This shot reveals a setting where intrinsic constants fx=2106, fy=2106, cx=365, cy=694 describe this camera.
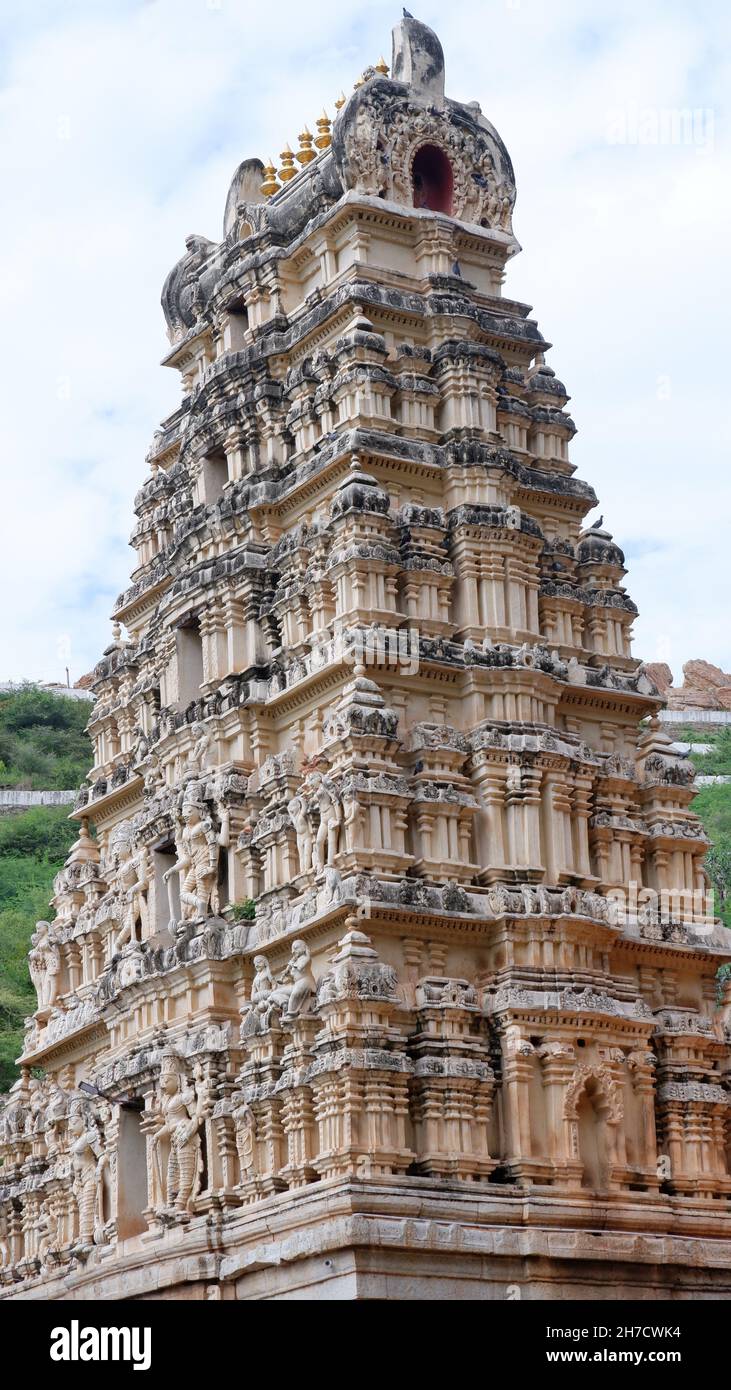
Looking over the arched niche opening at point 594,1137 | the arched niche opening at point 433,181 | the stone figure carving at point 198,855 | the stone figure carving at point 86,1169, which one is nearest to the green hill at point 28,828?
the stone figure carving at point 86,1169

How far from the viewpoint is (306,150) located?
1200 inches

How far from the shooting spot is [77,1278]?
26000 millimetres

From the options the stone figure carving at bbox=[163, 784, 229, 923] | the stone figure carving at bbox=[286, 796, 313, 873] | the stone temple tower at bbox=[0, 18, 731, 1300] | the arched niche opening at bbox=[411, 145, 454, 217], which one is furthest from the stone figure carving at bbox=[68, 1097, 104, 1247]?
the arched niche opening at bbox=[411, 145, 454, 217]

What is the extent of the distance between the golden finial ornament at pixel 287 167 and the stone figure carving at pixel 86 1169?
1337cm

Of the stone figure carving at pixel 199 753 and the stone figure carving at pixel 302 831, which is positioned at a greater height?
the stone figure carving at pixel 199 753

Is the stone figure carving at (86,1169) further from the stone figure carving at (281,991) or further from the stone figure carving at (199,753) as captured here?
the stone figure carving at (199,753)

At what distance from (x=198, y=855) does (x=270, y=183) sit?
10596 mm

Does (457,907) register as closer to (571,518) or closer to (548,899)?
(548,899)

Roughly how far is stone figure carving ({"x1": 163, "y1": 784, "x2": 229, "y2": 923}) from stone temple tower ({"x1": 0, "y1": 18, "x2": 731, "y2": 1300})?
0.19 ft

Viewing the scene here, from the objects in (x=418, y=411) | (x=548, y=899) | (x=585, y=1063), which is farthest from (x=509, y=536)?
(x=585, y=1063)

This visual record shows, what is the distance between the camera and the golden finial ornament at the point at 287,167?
30.4 m

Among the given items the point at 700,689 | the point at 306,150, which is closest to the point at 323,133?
the point at 306,150

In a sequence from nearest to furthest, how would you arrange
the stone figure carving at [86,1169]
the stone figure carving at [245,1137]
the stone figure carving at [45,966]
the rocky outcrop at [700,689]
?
1. the stone figure carving at [245,1137]
2. the stone figure carving at [86,1169]
3. the stone figure carving at [45,966]
4. the rocky outcrop at [700,689]
